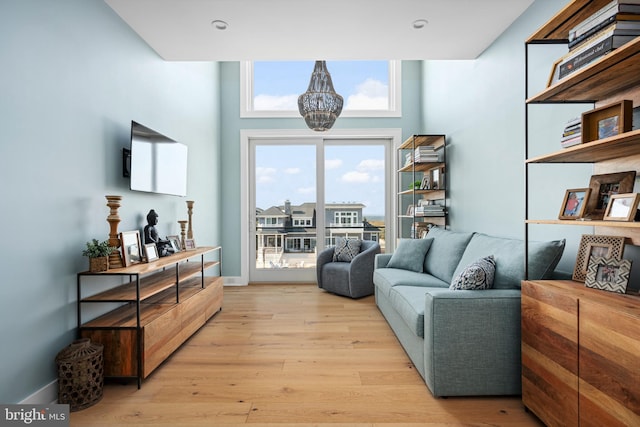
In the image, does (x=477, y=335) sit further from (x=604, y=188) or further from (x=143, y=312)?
(x=143, y=312)

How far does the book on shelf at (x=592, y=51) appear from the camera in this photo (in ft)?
4.30

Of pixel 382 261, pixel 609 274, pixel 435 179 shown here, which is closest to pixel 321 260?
pixel 382 261

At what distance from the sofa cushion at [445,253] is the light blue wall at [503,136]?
0.25 m

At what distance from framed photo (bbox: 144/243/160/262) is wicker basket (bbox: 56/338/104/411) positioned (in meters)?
0.70

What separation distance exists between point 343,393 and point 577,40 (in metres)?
2.24

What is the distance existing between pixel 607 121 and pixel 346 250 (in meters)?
3.23

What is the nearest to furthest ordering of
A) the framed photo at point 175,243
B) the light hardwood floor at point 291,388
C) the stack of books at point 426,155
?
the light hardwood floor at point 291,388 < the framed photo at point 175,243 < the stack of books at point 426,155

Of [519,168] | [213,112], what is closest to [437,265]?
[519,168]

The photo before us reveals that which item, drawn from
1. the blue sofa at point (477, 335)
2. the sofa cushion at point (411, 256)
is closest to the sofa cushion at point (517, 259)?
the blue sofa at point (477, 335)

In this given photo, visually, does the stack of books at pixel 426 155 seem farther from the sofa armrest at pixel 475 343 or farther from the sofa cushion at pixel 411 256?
the sofa armrest at pixel 475 343

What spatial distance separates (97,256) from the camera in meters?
1.96

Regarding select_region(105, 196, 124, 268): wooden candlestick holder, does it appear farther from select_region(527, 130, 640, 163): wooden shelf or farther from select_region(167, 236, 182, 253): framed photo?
select_region(527, 130, 640, 163): wooden shelf

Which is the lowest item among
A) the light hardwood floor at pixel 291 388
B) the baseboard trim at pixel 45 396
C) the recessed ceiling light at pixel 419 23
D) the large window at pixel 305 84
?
the light hardwood floor at pixel 291 388

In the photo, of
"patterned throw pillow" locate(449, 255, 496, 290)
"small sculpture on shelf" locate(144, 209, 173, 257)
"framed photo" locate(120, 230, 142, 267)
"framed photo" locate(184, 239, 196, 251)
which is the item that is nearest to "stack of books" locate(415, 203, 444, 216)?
"patterned throw pillow" locate(449, 255, 496, 290)
